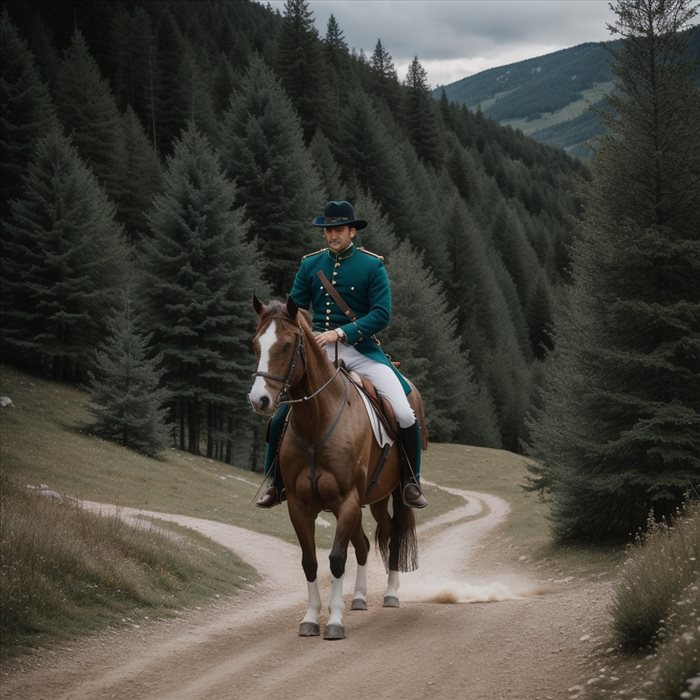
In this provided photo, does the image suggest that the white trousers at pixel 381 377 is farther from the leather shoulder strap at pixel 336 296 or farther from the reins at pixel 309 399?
the reins at pixel 309 399

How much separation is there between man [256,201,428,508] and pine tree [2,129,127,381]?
3535 centimetres

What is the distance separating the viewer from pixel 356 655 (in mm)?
8297

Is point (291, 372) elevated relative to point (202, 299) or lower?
lower

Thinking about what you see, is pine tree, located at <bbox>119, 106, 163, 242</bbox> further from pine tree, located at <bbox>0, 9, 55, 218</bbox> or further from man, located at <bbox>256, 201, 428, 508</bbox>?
man, located at <bbox>256, 201, 428, 508</bbox>

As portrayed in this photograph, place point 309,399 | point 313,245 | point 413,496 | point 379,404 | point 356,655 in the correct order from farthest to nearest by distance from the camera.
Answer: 1. point 313,245
2. point 413,496
3. point 379,404
4. point 309,399
5. point 356,655

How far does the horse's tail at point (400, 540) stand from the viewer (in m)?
11.5

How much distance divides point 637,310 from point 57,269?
3518 cm

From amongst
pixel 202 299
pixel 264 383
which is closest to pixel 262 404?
pixel 264 383

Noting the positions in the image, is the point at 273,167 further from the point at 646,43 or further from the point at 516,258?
the point at 516,258

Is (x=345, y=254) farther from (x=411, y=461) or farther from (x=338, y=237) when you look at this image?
(x=411, y=461)

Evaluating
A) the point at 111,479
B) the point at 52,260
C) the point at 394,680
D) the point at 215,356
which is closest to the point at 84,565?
the point at 394,680

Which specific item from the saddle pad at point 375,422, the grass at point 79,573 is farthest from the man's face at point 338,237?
the grass at point 79,573

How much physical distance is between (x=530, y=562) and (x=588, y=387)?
15.2 feet

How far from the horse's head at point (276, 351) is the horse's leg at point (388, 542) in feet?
12.2
